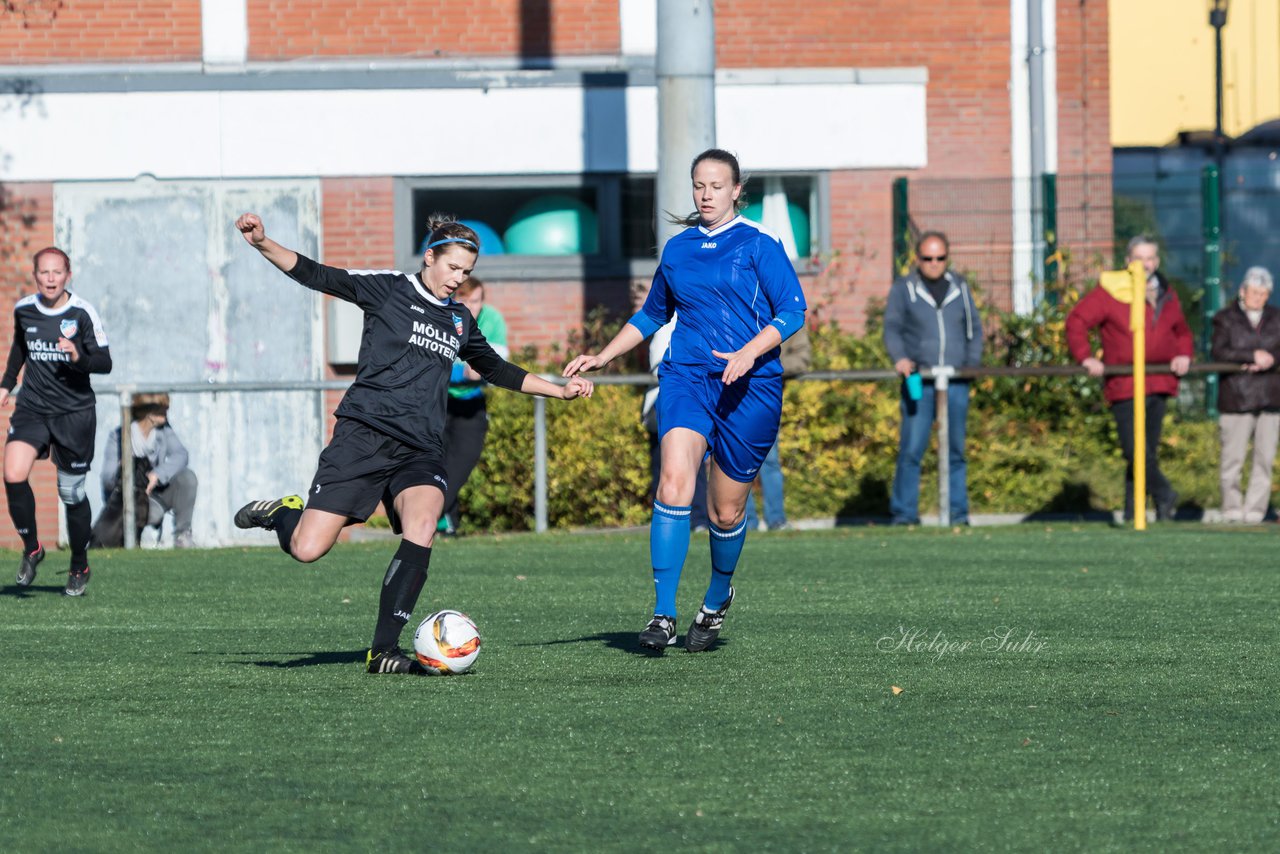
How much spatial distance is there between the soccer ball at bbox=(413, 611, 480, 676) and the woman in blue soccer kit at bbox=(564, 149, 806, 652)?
77 cm

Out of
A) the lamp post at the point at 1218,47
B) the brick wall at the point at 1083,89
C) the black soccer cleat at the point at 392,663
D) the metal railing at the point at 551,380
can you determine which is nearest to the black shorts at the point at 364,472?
Answer: the black soccer cleat at the point at 392,663

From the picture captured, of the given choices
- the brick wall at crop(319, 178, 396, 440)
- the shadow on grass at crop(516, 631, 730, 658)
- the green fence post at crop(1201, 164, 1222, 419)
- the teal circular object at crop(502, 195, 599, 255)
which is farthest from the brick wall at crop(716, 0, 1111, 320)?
the shadow on grass at crop(516, 631, 730, 658)

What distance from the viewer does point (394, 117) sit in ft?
58.6

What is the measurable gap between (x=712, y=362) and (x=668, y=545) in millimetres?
725

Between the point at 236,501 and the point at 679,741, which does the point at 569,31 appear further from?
the point at 679,741

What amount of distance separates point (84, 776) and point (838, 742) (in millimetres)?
2133

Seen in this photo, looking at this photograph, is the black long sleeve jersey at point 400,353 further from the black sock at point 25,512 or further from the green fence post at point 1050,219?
the green fence post at point 1050,219

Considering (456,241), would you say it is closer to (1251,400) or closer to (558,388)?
(558,388)

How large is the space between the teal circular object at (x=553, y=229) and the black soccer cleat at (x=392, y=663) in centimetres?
1128

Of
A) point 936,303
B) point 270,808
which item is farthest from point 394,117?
point 270,808

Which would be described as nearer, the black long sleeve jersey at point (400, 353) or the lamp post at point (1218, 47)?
the black long sleeve jersey at point (400, 353)

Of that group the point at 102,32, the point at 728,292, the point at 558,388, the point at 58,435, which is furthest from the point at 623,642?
the point at 102,32

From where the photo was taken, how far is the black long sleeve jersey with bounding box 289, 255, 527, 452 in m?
7.18

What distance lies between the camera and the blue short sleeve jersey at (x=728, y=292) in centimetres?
736
